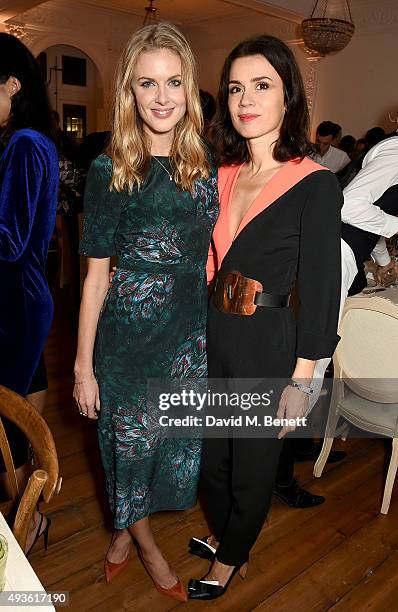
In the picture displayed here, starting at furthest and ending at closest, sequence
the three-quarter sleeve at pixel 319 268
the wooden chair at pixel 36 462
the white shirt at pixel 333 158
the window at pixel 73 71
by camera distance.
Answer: the window at pixel 73 71 < the white shirt at pixel 333 158 < the three-quarter sleeve at pixel 319 268 < the wooden chair at pixel 36 462

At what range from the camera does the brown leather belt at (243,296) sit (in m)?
1.47

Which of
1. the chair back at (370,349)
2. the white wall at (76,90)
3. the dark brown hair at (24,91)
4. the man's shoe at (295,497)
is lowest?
the man's shoe at (295,497)

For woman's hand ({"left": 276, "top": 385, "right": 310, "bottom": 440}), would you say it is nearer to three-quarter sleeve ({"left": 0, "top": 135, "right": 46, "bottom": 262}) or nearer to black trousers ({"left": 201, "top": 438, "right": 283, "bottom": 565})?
black trousers ({"left": 201, "top": 438, "right": 283, "bottom": 565})

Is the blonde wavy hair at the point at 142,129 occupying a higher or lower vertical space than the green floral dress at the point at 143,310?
higher

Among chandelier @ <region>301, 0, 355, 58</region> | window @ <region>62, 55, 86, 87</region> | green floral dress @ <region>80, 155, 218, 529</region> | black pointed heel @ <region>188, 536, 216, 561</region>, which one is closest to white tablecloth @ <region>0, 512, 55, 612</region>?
green floral dress @ <region>80, 155, 218, 529</region>

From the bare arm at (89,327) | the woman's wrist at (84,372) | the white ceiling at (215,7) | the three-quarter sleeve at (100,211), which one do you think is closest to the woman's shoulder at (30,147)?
the three-quarter sleeve at (100,211)

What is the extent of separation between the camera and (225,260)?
152 centimetres

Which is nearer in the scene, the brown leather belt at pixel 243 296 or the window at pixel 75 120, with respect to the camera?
the brown leather belt at pixel 243 296

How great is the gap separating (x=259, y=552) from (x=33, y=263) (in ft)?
4.28

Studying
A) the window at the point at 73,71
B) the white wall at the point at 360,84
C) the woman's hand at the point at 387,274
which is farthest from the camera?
the window at the point at 73,71

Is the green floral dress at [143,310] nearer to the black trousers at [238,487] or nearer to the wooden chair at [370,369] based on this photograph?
the black trousers at [238,487]

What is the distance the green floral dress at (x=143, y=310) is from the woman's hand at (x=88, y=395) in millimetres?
27

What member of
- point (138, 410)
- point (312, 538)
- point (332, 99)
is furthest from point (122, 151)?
point (332, 99)

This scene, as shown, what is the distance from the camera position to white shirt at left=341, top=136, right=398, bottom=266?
1981 mm
